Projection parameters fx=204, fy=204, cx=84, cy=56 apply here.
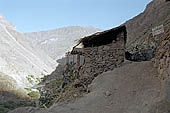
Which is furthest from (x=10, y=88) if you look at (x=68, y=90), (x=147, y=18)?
(x=147, y=18)

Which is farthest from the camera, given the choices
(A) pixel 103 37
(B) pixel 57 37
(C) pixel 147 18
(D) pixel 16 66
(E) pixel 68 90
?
(B) pixel 57 37

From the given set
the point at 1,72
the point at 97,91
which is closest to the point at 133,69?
the point at 97,91

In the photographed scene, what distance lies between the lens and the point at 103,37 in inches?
416

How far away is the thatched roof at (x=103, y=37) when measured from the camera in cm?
1027

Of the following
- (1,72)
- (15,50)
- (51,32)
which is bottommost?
(1,72)

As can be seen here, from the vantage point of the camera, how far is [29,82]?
30203 mm

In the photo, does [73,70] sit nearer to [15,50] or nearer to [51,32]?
[15,50]

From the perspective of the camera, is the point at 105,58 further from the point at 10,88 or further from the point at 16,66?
the point at 16,66

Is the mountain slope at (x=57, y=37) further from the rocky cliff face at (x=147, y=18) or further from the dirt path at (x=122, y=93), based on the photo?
the dirt path at (x=122, y=93)

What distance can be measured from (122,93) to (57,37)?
7776 centimetres

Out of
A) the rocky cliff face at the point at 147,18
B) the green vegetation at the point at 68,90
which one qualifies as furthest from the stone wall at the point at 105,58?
the rocky cliff face at the point at 147,18

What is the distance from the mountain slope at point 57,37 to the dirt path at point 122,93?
53797 millimetres

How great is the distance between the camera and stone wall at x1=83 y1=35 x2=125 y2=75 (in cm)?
955

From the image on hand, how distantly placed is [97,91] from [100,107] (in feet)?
4.45
